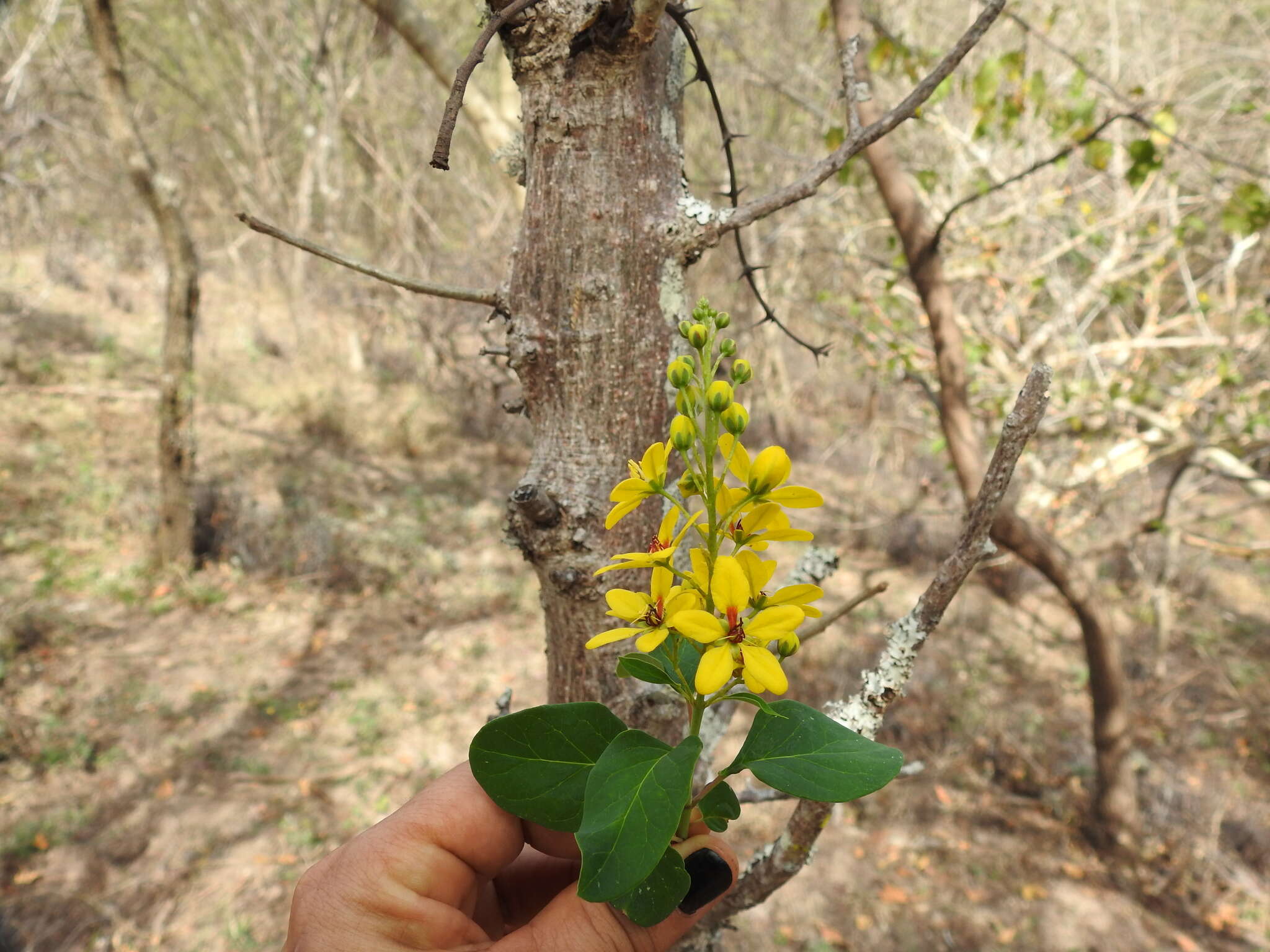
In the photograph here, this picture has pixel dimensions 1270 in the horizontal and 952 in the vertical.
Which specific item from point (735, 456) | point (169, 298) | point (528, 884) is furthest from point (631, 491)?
point (169, 298)

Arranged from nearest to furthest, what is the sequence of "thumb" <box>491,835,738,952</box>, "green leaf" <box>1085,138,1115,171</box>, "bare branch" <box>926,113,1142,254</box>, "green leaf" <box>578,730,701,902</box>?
"green leaf" <box>578,730,701,902</box>, "thumb" <box>491,835,738,952</box>, "bare branch" <box>926,113,1142,254</box>, "green leaf" <box>1085,138,1115,171</box>

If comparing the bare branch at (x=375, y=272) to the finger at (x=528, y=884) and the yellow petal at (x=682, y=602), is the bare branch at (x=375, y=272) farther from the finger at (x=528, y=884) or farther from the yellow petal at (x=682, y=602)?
the finger at (x=528, y=884)

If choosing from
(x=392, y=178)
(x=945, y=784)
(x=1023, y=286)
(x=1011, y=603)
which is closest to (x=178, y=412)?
(x=392, y=178)

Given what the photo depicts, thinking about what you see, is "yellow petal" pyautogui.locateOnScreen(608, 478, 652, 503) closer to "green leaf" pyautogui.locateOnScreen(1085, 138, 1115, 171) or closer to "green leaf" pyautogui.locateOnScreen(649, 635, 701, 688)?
"green leaf" pyautogui.locateOnScreen(649, 635, 701, 688)

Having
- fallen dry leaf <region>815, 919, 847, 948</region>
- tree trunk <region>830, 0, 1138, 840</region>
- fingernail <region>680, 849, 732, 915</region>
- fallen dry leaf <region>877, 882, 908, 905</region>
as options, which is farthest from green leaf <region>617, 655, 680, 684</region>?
fallen dry leaf <region>877, 882, 908, 905</region>

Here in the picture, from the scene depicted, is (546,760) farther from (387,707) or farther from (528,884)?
(387,707)
